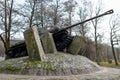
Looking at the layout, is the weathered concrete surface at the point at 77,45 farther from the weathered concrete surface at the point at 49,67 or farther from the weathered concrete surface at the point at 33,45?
the weathered concrete surface at the point at 33,45

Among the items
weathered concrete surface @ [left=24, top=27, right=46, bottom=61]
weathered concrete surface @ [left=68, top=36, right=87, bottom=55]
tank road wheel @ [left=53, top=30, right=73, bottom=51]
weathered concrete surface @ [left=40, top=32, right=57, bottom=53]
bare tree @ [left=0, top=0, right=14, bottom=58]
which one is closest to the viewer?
weathered concrete surface @ [left=24, top=27, right=46, bottom=61]

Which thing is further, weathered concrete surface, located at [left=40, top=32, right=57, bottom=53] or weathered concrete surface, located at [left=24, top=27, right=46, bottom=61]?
weathered concrete surface, located at [left=40, top=32, right=57, bottom=53]

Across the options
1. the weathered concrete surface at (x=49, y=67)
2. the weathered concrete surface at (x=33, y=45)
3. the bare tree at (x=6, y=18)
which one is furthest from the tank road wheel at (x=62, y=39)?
the bare tree at (x=6, y=18)

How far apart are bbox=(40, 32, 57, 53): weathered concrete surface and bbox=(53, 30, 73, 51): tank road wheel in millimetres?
612

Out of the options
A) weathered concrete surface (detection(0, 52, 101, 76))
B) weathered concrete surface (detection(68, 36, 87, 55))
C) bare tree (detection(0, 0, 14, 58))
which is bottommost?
weathered concrete surface (detection(0, 52, 101, 76))

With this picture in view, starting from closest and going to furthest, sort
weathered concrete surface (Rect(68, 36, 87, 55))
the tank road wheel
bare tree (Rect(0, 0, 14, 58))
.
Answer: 1. weathered concrete surface (Rect(68, 36, 87, 55))
2. the tank road wheel
3. bare tree (Rect(0, 0, 14, 58))

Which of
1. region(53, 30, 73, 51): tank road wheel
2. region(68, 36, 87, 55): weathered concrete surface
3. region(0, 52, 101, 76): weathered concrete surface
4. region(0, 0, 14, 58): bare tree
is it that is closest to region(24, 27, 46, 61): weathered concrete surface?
region(0, 52, 101, 76): weathered concrete surface

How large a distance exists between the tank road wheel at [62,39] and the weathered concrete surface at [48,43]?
24.1 inches

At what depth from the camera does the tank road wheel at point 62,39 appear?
392 inches

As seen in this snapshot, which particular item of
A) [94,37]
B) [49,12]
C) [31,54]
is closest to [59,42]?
[31,54]

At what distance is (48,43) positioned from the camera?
9445 millimetres

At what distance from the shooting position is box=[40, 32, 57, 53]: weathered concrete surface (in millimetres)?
9383

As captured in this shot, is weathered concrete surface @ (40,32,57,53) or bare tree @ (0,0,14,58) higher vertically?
bare tree @ (0,0,14,58)

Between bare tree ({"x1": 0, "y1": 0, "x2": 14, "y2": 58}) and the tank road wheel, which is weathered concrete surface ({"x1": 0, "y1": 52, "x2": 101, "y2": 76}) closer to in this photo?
the tank road wheel
